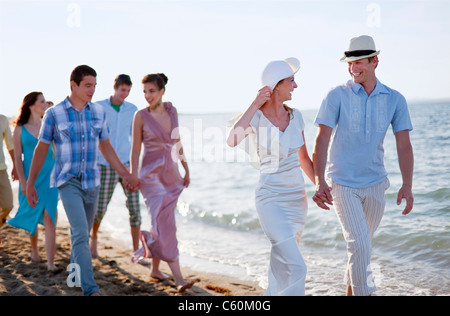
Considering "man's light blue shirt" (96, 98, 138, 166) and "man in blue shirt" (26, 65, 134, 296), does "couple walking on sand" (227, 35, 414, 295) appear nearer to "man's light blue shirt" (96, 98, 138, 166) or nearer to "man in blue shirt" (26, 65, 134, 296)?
"man in blue shirt" (26, 65, 134, 296)

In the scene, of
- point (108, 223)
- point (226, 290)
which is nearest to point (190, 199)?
point (108, 223)

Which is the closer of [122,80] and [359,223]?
[359,223]

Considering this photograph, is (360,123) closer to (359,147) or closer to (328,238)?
(359,147)

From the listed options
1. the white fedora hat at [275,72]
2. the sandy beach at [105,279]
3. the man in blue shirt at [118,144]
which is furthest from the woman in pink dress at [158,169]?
the white fedora hat at [275,72]

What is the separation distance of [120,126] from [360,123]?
3842 mm

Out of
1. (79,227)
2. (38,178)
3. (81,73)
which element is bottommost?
(79,227)

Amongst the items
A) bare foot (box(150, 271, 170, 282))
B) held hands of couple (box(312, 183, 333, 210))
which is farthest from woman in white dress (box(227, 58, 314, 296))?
bare foot (box(150, 271, 170, 282))

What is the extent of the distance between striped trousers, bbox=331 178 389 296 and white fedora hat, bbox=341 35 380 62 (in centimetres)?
104

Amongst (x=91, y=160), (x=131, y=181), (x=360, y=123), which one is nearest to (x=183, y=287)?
(x=131, y=181)

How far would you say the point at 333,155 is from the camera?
4266 mm

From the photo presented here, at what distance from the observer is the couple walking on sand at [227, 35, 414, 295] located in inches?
157

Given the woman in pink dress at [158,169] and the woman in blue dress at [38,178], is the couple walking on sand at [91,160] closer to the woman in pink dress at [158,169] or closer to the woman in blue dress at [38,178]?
the woman in pink dress at [158,169]
